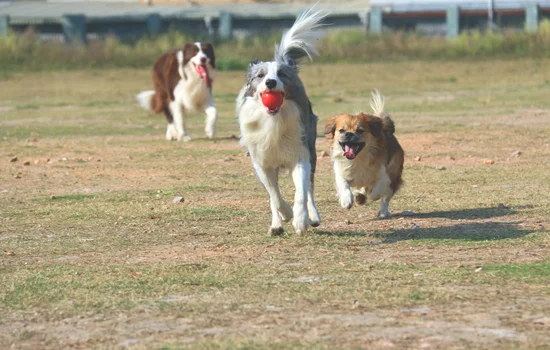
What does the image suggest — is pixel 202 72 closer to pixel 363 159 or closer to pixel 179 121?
pixel 179 121

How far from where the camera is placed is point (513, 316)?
19.8 ft

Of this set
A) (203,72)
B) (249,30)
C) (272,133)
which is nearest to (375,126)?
(272,133)

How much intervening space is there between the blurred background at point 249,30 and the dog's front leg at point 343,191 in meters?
26.2

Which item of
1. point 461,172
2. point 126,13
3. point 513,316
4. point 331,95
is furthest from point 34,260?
point 126,13

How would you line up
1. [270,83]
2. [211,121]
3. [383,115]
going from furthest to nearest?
1. [211,121]
2. [383,115]
3. [270,83]

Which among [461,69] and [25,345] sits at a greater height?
[25,345]

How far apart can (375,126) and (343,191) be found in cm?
81

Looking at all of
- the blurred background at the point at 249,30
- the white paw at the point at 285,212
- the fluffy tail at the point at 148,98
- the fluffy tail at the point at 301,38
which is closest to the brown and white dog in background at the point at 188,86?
the fluffy tail at the point at 148,98

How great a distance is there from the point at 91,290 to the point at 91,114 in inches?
A: 710

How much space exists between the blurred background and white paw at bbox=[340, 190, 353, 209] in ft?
86.7

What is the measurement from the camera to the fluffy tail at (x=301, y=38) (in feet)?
31.3

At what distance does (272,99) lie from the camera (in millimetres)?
8664

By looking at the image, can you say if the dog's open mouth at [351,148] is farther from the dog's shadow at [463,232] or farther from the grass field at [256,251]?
the dog's shadow at [463,232]

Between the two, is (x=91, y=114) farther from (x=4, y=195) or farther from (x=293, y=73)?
(x=293, y=73)
